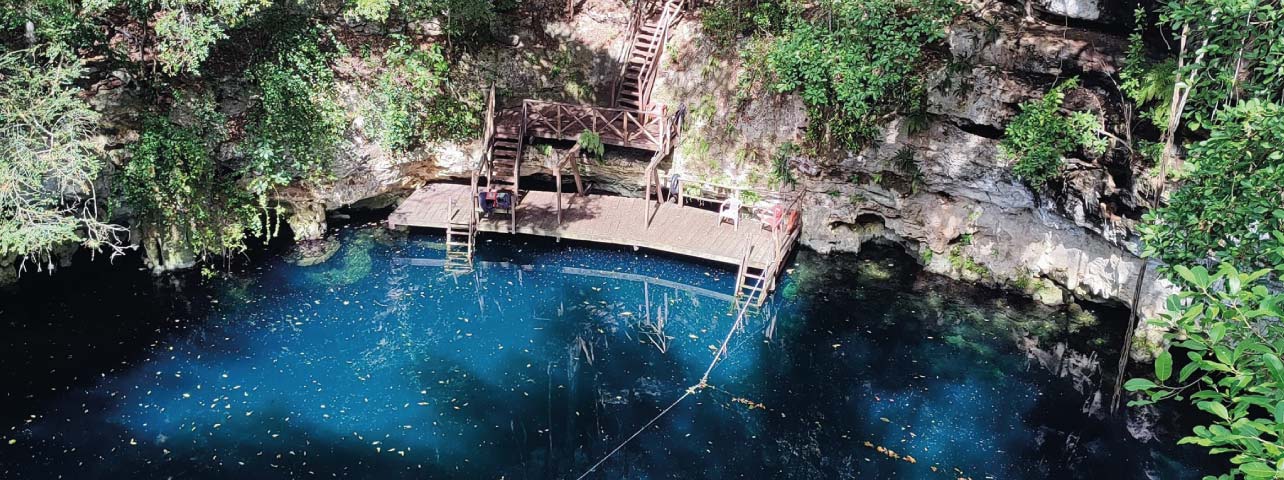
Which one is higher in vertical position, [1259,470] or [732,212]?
[1259,470]

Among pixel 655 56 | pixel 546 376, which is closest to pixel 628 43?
pixel 655 56

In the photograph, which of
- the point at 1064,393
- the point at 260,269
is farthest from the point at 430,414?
the point at 1064,393

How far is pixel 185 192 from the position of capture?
17641 millimetres

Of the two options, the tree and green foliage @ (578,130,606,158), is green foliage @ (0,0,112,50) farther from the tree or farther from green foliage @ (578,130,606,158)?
green foliage @ (578,130,606,158)

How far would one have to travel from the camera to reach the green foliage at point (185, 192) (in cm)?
1697

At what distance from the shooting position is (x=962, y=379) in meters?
15.4

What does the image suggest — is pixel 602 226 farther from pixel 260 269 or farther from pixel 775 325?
pixel 260 269

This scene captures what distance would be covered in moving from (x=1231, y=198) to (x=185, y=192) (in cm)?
1870

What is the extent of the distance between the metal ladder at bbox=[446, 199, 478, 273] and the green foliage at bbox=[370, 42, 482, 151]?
76.9 inches

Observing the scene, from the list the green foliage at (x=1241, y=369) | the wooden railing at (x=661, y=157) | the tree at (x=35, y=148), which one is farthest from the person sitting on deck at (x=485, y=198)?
the green foliage at (x=1241, y=369)

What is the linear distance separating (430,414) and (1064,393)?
11.3 metres

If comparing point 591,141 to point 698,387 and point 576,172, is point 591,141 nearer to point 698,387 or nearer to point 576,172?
point 576,172

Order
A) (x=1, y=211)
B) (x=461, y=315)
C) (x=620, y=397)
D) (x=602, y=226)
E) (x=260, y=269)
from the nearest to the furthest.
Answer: (x=1, y=211) < (x=620, y=397) < (x=461, y=315) < (x=260, y=269) < (x=602, y=226)

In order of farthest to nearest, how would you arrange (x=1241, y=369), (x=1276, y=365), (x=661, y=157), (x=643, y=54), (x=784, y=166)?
(x=643, y=54) → (x=784, y=166) → (x=661, y=157) → (x=1241, y=369) → (x=1276, y=365)
